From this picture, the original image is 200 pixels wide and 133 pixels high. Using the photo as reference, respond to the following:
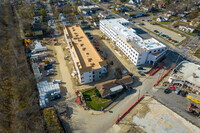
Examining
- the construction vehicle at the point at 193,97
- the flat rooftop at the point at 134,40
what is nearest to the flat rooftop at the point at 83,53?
the flat rooftop at the point at 134,40

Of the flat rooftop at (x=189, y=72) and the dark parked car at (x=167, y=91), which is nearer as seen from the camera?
the dark parked car at (x=167, y=91)

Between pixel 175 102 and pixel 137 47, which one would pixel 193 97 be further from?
pixel 137 47

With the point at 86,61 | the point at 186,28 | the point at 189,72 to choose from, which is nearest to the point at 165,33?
the point at 186,28

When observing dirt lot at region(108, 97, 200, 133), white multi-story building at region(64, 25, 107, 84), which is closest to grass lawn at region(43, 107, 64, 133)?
dirt lot at region(108, 97, 200, 133)

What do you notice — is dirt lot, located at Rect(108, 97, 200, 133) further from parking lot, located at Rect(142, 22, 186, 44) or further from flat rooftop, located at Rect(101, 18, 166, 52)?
parking lot, located at Rect(142, 22, 186, 44)

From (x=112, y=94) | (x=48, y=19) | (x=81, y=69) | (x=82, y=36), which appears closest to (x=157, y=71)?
(x=112, y=94)

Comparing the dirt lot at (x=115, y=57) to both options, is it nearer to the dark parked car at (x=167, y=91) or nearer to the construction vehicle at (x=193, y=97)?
the dark parked car at (x=167, y=91)
